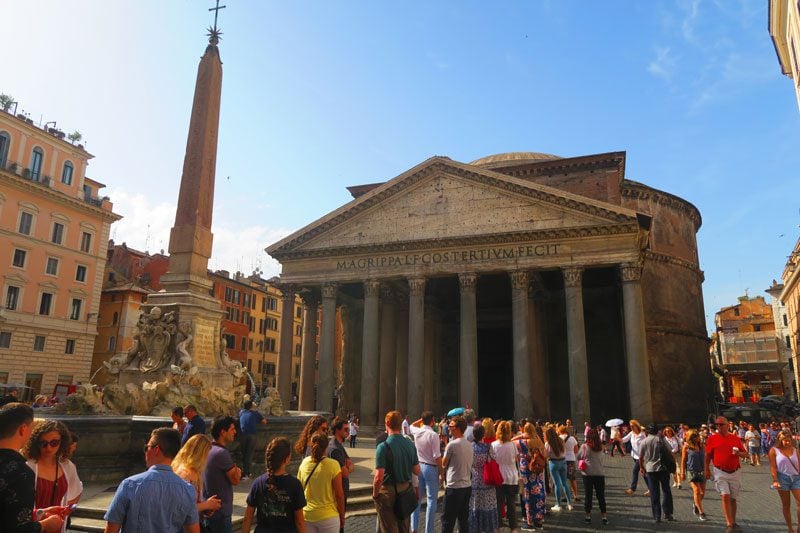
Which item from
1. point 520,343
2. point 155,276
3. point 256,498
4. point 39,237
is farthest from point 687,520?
point 155,276

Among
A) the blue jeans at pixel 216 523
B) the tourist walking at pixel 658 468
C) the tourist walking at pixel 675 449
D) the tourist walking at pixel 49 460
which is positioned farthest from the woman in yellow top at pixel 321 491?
the tourist walking at pixel 675 449

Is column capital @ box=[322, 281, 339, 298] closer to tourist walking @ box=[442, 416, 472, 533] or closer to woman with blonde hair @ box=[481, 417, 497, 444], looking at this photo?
woman with blonde hair @ box=[481, 417, 497, 444]

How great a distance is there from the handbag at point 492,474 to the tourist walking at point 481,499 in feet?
0.11

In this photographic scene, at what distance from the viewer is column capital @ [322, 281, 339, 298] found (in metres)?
24.8

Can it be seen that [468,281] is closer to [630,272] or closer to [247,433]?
[630,272]

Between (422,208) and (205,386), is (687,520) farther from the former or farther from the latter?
(422,208)

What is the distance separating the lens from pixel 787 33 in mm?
12453

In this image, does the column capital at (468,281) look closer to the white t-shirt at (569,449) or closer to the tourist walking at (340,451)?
the white t-shirt at (569,449)

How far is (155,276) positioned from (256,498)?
120 feet

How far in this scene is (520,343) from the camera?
21.4 m

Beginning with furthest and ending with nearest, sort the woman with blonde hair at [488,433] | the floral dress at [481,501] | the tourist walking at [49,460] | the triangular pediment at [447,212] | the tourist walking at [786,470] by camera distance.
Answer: the triangular pediment at [447,212] < the tourist walking at [786,470] < the woman with blonde hair at [488,433] < the floral dress at [481,501] < the tourist walking at [49,460]

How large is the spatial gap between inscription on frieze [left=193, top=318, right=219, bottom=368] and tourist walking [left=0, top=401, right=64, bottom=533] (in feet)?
18.8

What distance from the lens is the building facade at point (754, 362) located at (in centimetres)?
5031

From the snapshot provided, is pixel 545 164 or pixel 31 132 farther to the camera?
pixel 545 164
